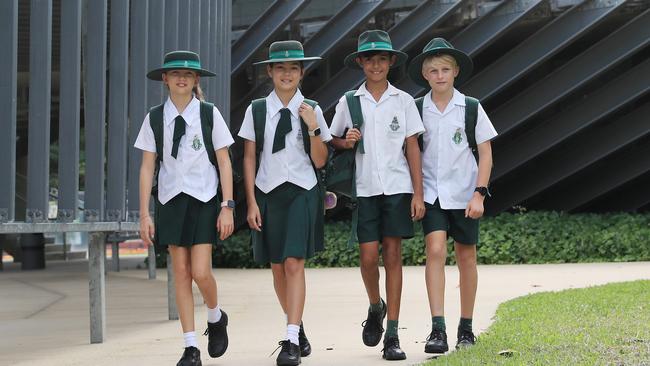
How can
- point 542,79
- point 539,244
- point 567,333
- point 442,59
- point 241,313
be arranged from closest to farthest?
point 442,59 < point 567,333 < point 241,313 < point 539,244 < point 542,79

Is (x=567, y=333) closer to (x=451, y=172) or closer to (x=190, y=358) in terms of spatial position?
(x=451, y=172)

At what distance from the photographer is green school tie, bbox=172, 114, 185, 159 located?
582cm

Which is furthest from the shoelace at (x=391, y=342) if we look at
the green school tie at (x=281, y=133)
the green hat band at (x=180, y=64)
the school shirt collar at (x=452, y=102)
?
the green hat band at (x=180, y=64)

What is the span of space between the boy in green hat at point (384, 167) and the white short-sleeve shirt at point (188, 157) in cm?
82

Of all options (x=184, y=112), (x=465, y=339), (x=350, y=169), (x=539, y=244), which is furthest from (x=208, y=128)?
(x=539, y=244)

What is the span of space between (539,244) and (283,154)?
10501 millimetres

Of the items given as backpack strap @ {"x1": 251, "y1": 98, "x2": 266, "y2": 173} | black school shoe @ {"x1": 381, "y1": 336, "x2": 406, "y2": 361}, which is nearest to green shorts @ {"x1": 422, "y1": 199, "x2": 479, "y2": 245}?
black school shoe @ {"x1": 381, "y1": 336, "x2": 406, "y2": 361}

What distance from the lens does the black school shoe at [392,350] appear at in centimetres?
586

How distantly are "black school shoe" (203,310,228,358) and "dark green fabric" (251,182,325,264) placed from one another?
18.6 inches

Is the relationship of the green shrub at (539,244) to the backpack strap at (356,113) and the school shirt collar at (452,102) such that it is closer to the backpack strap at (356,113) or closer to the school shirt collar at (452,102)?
the school shirt collar at (452,102)

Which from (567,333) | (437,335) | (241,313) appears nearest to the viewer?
(437,335)

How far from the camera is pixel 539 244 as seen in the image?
51.6 feet

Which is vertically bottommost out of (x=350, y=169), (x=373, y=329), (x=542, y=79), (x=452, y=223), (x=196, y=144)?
(x=373, y=329)

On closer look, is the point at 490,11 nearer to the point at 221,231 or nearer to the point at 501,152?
the point at 501,152
